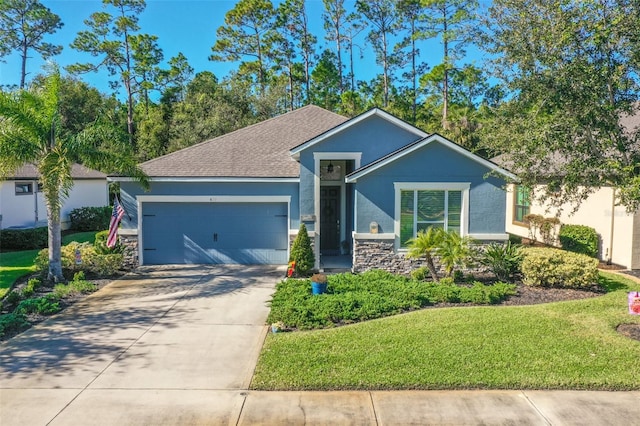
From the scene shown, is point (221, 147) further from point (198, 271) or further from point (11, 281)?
point (11, 281)

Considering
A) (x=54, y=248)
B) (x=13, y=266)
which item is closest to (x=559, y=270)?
(x=54, y=248)

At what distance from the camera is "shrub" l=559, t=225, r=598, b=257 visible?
14266mm

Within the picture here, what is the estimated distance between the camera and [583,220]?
1527cm

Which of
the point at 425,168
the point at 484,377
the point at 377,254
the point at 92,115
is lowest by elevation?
the point at 484,377

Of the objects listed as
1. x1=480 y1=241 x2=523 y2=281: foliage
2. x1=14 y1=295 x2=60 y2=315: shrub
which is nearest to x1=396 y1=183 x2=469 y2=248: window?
x1=480 y1=241 x2=523 y2=281: foliage

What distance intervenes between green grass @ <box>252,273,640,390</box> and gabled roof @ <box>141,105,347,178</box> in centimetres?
764

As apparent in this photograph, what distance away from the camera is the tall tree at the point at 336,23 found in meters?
37.1

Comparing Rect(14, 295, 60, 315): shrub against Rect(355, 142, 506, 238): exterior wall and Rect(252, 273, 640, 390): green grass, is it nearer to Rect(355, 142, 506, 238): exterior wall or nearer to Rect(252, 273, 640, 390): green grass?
Rect(252, 273, 640, 390): green grass

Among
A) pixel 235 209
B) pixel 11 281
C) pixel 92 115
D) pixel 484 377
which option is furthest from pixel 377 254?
pixel 92 115

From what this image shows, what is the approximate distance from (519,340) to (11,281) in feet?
42.4

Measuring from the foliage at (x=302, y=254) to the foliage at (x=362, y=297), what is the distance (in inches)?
51.0

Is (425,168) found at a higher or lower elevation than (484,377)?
higher

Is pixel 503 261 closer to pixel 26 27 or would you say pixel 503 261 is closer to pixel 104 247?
pixel 104 247

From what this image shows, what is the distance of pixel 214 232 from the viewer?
14844 mm
